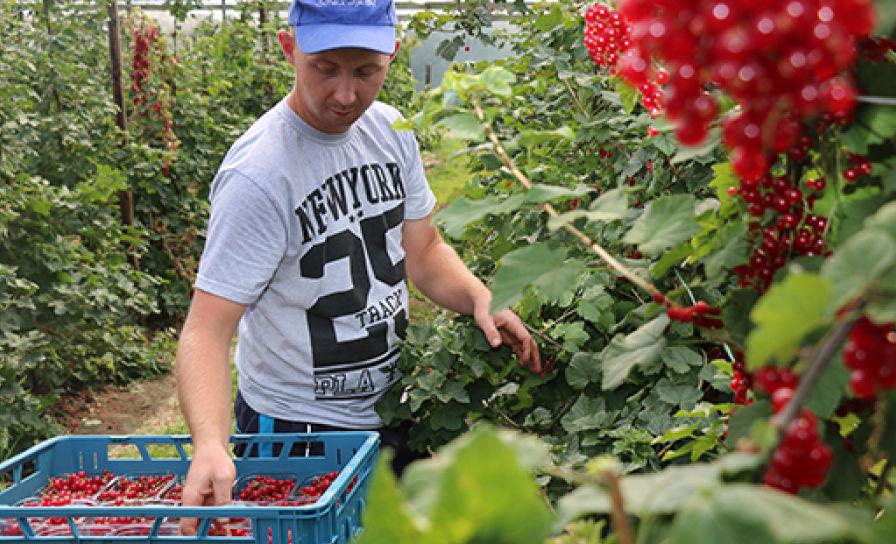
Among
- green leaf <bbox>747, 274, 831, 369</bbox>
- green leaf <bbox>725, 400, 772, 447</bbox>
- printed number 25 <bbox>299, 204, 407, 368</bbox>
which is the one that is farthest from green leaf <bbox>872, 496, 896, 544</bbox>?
printed number 25 <bbox>299, 204, 407, 368</bbox>

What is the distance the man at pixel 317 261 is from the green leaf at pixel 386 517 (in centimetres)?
161

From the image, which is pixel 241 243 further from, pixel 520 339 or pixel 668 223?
pixel 668 223

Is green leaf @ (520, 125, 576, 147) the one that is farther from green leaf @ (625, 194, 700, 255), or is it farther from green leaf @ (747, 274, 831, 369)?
green leaf @ (747, 274, 831, 369)

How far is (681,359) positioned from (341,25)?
113 centimetres

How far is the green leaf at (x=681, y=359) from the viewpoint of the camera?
7.17ft

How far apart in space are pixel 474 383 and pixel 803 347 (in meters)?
2.15

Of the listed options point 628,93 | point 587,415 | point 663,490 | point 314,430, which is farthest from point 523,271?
point 314,430

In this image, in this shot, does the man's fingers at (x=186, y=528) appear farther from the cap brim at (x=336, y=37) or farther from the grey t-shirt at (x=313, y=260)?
the cap brim at (x=336, y=37)

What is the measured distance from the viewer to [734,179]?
1.23 m

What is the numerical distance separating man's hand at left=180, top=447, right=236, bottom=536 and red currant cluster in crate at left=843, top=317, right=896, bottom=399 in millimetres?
1703

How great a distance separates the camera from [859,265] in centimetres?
58

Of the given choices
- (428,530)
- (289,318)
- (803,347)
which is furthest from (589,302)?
(428,530)

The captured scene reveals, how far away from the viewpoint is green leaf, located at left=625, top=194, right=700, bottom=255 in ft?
3.50

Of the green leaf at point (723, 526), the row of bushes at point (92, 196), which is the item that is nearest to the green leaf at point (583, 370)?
the green leaf at point (723, 526)
